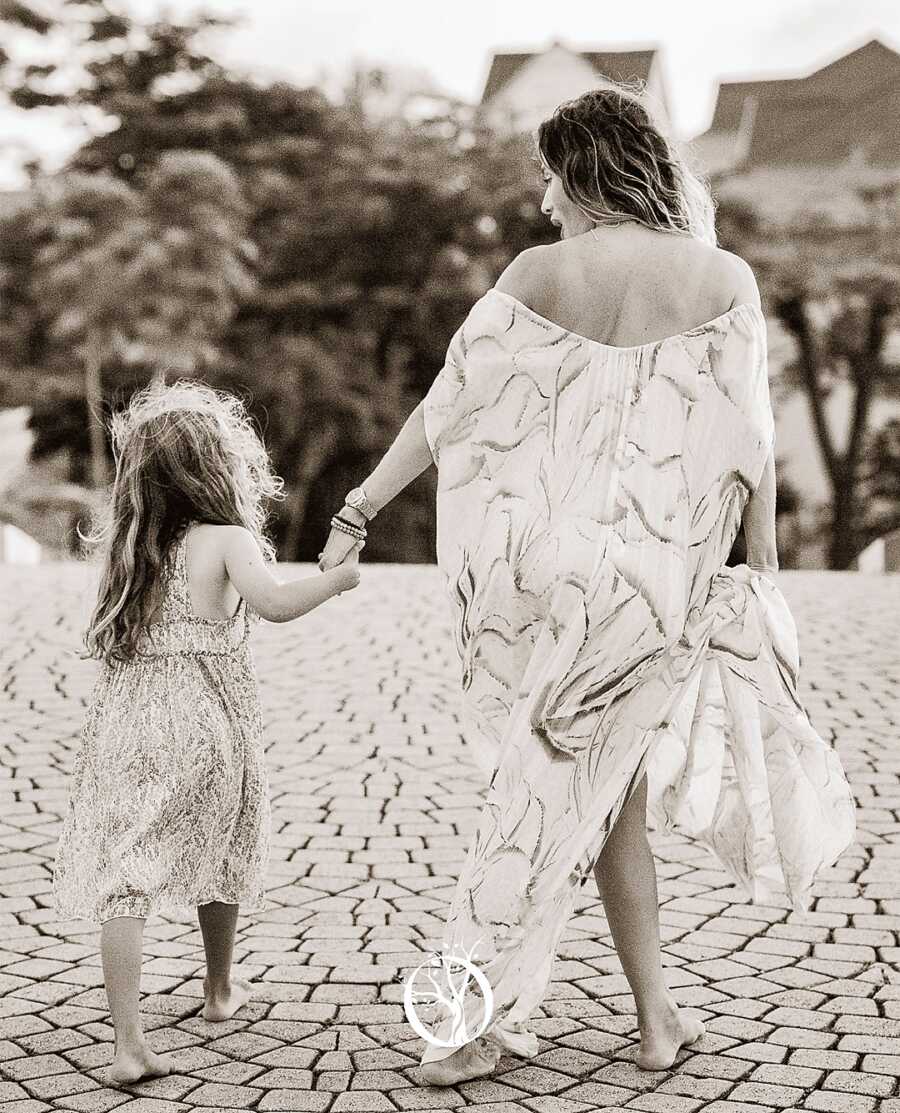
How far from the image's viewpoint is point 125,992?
306 cm

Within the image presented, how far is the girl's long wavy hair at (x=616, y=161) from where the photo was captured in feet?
10.0

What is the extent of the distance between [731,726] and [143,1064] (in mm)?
1409

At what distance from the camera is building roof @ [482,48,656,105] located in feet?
116

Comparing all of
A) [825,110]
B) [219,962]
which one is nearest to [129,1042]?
[219,962]

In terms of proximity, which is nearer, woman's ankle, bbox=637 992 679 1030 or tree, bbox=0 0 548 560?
woman's ankle, bbox=637 992 679 1030

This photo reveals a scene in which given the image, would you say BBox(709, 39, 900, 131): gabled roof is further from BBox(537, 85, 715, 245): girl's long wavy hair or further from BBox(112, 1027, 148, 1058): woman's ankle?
BBox(112, 1027, 148, 1058): woman's ankle

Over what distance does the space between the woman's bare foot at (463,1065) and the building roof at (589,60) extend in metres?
33.3

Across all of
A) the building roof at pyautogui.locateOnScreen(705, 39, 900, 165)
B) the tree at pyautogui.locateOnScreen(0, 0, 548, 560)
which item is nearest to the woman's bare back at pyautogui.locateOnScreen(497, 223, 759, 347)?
the tree at pyautogui.locateOnScreen(0, 0, 548, 560)

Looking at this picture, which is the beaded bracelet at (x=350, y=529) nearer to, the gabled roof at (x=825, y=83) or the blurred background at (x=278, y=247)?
the blurred background at (x=278, y=247)

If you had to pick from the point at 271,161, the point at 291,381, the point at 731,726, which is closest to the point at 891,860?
the point at 731,726

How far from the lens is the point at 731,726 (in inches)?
129

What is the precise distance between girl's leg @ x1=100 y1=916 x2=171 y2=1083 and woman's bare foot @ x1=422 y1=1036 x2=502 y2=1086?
1.88 ft

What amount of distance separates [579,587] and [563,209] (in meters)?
0.79

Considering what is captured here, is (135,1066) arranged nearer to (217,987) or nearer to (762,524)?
(217,987)
